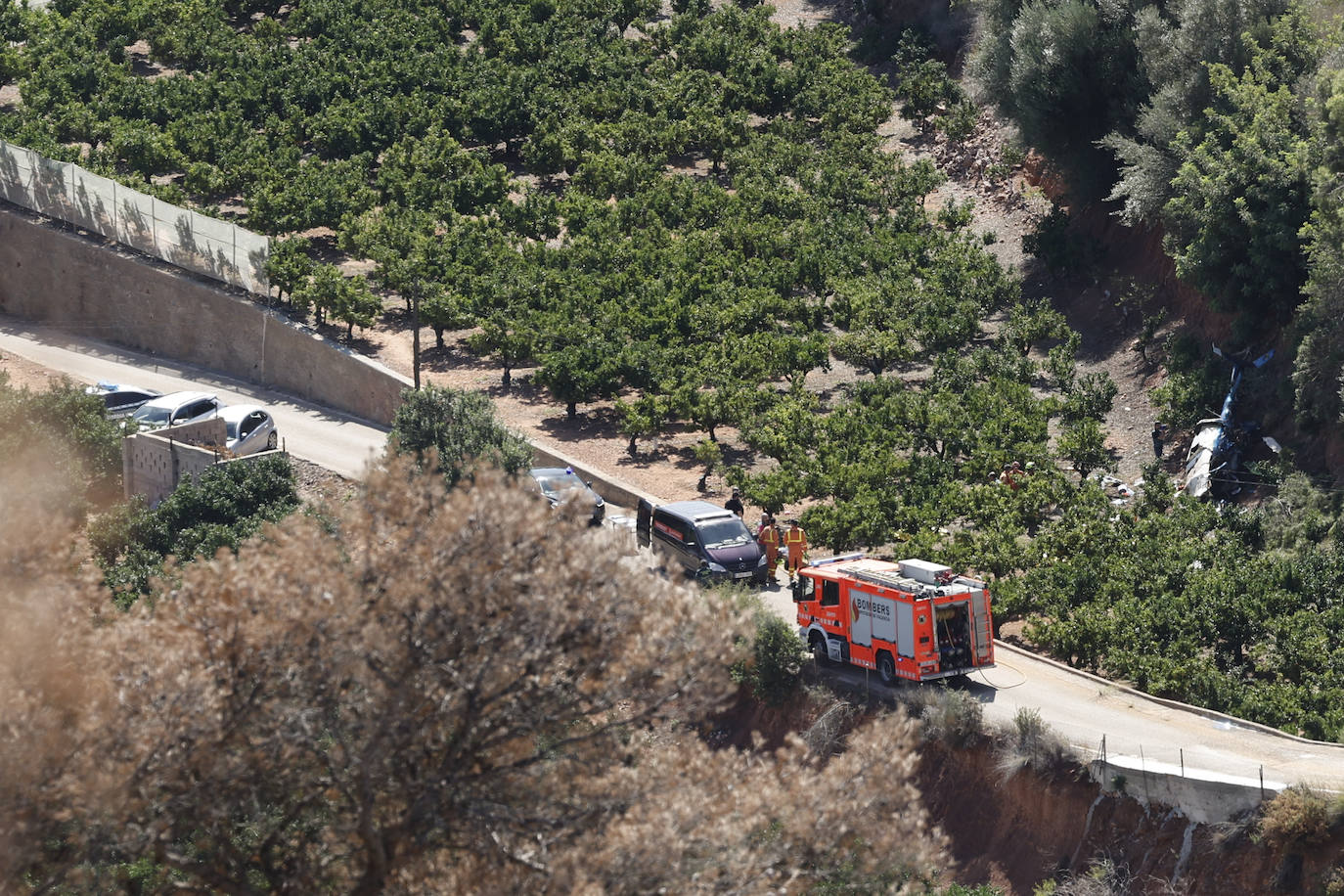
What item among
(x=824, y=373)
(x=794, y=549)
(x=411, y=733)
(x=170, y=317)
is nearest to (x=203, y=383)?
(x=170, y=317)

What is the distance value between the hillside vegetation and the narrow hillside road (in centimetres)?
67

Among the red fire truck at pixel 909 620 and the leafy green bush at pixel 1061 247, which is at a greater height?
the leafy green bush at pixel 1061 247

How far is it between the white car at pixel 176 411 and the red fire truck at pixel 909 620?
20715 mm

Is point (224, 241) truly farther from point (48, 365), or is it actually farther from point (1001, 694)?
point (1001, 694)

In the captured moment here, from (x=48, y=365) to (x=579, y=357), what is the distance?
16.9 metres

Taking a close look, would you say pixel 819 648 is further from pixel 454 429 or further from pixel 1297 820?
pixel 454 429

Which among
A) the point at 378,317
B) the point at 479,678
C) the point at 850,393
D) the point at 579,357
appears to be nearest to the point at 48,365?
the point at 378,317

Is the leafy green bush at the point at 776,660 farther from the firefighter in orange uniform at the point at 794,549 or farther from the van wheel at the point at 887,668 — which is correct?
the firefighter in orange uniform at the point at 794,549

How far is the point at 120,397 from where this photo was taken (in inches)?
1702

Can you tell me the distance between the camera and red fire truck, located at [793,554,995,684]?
992 inches

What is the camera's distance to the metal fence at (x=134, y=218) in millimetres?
47625

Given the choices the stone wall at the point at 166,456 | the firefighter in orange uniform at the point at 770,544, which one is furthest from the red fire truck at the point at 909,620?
the stone wall at the point at 166,456

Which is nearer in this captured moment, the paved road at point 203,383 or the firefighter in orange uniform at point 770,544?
the firefighter in orange uniform at point 770,544

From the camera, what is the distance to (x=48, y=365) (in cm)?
4722
